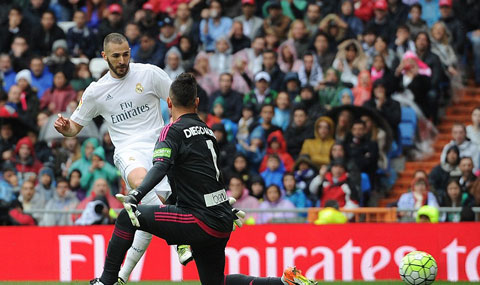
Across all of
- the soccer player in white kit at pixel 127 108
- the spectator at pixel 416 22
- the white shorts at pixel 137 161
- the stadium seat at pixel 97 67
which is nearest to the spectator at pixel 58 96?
the stadium seat at pixel 97 67

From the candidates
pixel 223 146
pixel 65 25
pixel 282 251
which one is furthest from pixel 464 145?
pixel 65 25

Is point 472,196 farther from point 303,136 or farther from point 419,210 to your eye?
point 303,136

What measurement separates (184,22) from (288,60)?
9.16 ft

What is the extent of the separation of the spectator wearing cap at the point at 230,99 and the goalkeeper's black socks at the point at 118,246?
9.47 m

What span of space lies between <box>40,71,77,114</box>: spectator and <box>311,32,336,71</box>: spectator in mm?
4692

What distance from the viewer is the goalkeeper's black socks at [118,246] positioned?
29.4 feet

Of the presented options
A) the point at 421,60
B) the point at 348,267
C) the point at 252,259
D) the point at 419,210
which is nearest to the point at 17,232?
the point at 252,259

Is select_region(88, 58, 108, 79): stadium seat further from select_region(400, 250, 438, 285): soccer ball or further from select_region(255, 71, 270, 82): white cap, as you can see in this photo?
select_region(400, 250, 438, 285): soccer ball

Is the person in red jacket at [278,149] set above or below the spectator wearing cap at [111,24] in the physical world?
below

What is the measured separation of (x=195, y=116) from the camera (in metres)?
8.76

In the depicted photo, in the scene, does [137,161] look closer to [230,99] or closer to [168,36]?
[230,99]

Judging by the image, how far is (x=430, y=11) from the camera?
19.8 metres

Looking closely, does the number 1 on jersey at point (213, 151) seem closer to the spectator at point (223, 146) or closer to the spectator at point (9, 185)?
the spectator at point (223, 146)

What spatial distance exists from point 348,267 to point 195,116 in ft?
20.0
